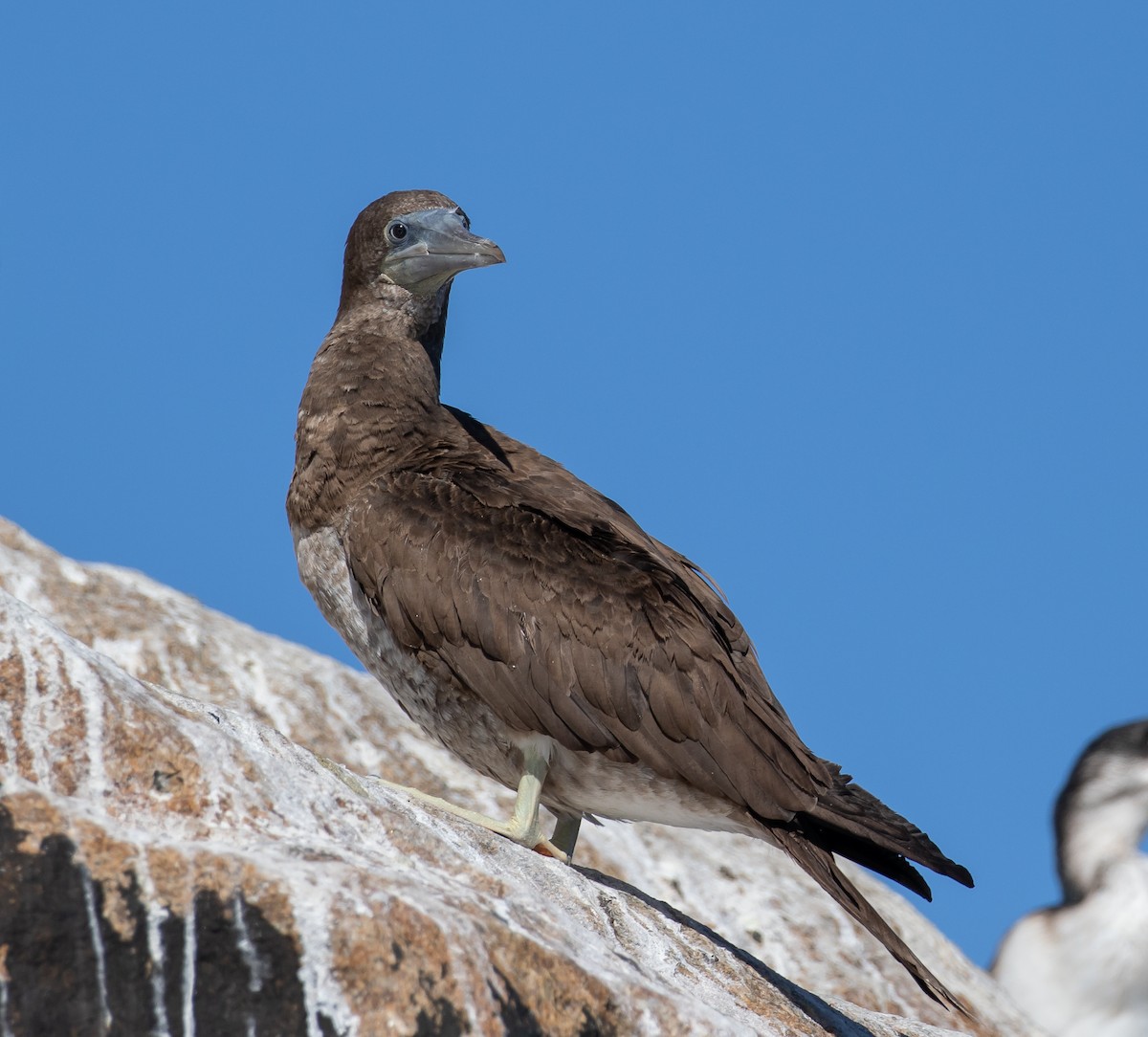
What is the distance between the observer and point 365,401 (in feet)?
28.5

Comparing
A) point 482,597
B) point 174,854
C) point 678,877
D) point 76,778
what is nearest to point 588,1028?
point 174,854

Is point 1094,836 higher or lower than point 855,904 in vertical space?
higher

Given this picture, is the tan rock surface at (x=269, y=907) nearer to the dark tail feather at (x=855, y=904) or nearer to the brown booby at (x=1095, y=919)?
the dark tail feather at (x=855, y=904)

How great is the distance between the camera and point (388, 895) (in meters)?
5.30

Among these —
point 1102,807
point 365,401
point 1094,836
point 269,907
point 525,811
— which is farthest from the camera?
point 1102,807

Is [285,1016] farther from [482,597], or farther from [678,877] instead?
[678,877]

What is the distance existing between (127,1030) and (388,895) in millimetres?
817

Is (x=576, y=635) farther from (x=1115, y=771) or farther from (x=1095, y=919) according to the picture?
(x=1115, y=771)

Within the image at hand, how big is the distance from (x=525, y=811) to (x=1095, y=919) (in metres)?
9.64

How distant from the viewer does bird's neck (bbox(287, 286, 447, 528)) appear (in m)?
8.38

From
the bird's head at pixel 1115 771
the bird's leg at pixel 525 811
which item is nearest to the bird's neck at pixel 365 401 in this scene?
the bird's leg at pixel 525 811

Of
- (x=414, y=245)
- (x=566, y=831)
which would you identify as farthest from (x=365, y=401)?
(x=566, y=831)

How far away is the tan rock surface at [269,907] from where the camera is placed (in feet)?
16.2

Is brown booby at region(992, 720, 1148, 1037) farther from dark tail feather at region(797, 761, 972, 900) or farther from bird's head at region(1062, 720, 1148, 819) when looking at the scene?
dark tail feather at region(797, 761, 972, 900)
